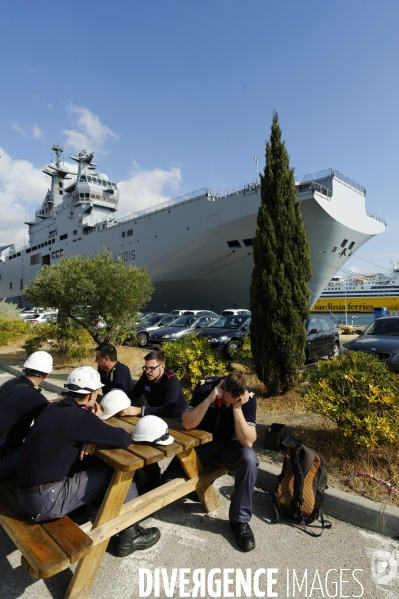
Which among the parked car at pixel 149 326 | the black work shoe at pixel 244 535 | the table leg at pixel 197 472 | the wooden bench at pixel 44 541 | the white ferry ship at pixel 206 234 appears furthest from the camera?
the white ferry ship at pixel 206 234

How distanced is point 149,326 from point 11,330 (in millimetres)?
5956

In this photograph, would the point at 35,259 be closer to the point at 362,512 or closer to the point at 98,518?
the point at 98,518

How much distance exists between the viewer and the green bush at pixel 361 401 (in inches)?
129

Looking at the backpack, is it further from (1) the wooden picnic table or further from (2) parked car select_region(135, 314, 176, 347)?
(2) parked car select_region(135, 314, 176, 347)

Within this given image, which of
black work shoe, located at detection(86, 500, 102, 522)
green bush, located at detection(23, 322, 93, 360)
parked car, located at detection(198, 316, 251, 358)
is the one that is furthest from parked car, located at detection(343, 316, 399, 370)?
green bush, located at detection(23, 322, 93, 360)

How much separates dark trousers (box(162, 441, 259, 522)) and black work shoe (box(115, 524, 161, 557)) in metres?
0.39

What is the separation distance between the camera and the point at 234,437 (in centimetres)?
309

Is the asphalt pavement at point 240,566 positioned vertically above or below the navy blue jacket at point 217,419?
below

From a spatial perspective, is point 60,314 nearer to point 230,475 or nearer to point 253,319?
point 253,319

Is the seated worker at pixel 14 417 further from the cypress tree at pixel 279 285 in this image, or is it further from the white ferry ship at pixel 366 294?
the white ferry ship at pixel 366 294

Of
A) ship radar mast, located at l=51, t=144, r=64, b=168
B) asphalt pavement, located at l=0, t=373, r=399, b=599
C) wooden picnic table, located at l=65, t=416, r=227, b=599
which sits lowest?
asphalt pavement, located at l=0, t=373, r=399, b=599

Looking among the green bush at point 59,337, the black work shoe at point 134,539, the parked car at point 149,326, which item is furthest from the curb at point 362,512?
the parked car at point 149,326

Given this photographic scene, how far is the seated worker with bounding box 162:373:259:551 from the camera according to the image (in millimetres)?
2623

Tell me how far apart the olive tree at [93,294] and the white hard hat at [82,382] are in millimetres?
7281
